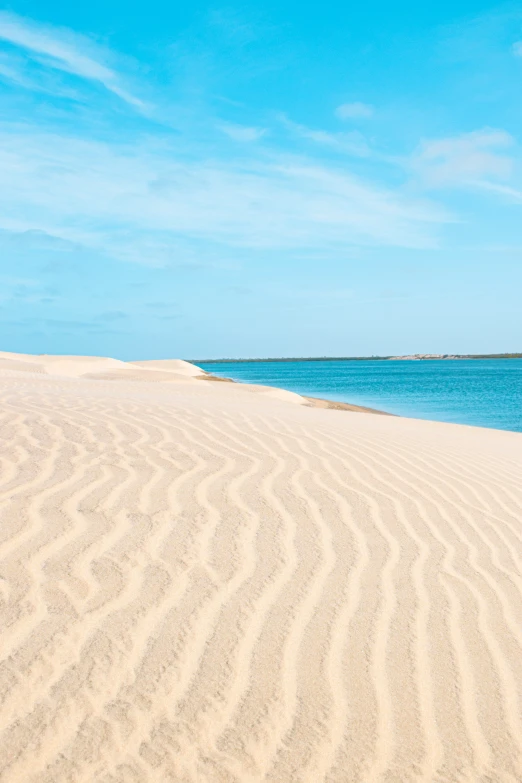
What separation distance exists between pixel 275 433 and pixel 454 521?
3.07 m

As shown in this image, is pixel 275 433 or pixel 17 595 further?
pixel 275 433

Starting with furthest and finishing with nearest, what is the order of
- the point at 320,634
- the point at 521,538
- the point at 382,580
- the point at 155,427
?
the point at 155,427
the point at 521,538
the point at 382,580
the point at 320,634

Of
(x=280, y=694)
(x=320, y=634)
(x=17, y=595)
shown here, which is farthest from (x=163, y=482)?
(x=280, y=694)

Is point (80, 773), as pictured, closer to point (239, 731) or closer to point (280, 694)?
point (239, 731)

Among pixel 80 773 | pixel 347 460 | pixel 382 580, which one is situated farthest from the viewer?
pixel 347 460

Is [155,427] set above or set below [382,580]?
above

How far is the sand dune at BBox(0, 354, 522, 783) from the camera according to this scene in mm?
2078

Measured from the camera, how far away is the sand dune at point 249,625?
2.08m

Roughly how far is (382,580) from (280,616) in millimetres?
737

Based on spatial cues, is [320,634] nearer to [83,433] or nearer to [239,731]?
[239,731]

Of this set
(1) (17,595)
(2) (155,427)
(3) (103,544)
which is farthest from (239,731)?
(2) (155,427)

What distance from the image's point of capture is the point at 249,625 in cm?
279

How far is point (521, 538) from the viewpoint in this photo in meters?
4.39

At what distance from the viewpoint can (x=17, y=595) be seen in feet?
9.29
